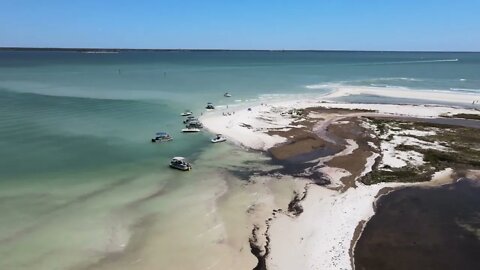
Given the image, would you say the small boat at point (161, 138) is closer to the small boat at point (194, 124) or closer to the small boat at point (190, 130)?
the small boat at point (190, 130)

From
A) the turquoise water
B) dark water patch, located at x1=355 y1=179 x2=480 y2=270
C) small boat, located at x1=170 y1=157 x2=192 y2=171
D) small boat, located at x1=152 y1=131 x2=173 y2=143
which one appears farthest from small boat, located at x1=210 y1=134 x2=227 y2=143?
dark water patch, located at x1=355 y1=179 x2=480 y2=270

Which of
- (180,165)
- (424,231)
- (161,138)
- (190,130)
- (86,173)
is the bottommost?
(424,231)

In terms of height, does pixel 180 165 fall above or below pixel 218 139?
above

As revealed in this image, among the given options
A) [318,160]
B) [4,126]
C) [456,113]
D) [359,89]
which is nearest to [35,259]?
[318,160]

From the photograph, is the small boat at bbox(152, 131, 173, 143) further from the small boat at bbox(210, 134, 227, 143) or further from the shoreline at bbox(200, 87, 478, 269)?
the shoreline at bbox(200, 87, 478, 269)

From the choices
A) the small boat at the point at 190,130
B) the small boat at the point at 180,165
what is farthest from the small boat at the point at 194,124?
the small boat at the point at 180,165

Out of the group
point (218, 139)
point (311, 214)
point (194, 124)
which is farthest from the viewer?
point (194, 124)

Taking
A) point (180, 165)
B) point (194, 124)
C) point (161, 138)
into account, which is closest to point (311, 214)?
point (180, 165)

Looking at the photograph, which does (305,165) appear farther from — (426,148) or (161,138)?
(161,138)

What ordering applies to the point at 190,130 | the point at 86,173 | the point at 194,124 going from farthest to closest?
the point at 194,124 < the point at 190,130 < the point at 86,173
